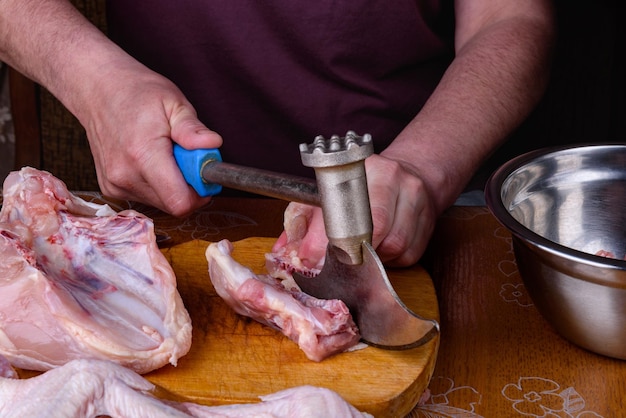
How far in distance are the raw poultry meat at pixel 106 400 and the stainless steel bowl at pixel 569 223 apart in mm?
446

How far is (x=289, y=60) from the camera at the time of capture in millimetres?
2447

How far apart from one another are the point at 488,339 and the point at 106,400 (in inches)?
30.9

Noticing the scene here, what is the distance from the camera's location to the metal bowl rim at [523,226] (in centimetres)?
143

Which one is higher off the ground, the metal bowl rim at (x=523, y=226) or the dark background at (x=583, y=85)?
the metal bowl rim at (x=523, y=226)

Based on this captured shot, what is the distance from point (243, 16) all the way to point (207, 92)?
268 mm

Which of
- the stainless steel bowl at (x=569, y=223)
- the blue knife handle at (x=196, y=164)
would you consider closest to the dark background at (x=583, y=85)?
the stainless steel bowl at (x=569, y=223)

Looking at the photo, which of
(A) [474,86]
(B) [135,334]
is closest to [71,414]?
(B) [135,334]

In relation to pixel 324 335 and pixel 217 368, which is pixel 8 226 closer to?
pixel 217 368

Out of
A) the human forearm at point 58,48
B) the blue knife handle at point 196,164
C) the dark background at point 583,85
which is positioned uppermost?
the human forearm at point 58,48

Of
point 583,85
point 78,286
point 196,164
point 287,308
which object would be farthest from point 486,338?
point 583,85

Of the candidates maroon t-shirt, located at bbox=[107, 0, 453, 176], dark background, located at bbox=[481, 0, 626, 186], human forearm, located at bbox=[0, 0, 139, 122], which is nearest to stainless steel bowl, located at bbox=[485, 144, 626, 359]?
maroon t-shirt, located at bbox=[107, 0, 453, 176]

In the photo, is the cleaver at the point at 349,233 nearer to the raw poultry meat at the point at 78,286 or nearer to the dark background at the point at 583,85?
the raw poultry meat at the point at 78,286

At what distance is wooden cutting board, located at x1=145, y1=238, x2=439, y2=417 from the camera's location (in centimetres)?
147

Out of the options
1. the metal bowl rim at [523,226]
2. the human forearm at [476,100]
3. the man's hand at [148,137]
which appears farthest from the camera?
the human forearm at [476,100]
